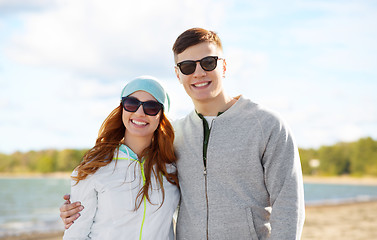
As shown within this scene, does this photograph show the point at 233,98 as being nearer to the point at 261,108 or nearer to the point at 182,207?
the point at 261,108

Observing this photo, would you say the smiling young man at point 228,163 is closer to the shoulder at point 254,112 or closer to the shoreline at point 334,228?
the shoulder at point 254,112

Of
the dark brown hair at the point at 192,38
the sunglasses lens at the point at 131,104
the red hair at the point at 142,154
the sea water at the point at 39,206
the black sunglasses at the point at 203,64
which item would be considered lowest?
the sea water at the point at 39,206

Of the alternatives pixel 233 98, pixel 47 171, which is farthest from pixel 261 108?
pixel 47 171

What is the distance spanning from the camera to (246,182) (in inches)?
116

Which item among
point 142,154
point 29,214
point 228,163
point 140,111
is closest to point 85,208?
point 142,154

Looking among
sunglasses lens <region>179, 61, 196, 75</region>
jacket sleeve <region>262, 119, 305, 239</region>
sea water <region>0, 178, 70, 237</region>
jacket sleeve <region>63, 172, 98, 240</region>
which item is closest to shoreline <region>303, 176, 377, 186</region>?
sea water <region>0, 178, 70, 237</region>

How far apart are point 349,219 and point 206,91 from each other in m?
13.6

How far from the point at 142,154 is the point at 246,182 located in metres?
0.95

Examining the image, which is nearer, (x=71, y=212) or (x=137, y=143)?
(x=71, y=212)

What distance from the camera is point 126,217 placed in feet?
10.1

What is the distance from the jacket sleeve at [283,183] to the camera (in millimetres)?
2762

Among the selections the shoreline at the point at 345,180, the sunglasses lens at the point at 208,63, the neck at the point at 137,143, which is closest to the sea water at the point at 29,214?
the neck at the point at 137,143

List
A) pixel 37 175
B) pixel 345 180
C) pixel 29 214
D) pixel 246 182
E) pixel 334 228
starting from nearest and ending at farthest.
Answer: pixel 246 182 < pixel 334 228 < pixel 29 214 < pixel 345 180 < pixel 37 175

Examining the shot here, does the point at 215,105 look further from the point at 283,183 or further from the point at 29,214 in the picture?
the point at 29,214
